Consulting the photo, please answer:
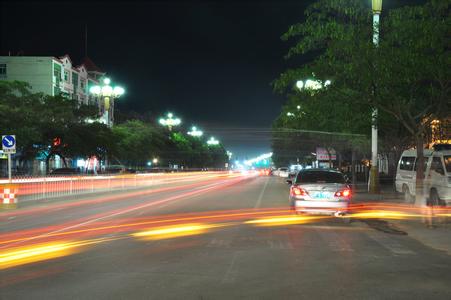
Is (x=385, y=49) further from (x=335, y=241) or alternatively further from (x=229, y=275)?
(x=229, y=275)

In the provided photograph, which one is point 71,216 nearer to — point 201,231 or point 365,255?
point 201,231

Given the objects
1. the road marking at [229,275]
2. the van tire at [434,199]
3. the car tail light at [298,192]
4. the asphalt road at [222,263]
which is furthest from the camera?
the van tire at [434,199]

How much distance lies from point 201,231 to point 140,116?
102 metres

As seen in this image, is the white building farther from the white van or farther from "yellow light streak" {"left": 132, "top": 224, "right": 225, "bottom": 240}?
"yellow light streak" {"left": 132, "top": 224, "right": 225, "bottom": 240}

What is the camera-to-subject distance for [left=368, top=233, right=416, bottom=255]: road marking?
1044 centimetres

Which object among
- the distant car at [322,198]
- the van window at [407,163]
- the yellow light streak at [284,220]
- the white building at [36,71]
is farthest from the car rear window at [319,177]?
the white building at [36,71]

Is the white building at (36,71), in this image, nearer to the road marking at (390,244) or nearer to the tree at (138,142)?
the tree at (138,142)

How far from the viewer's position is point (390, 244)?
452 inches

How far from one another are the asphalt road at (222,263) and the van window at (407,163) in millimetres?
8820

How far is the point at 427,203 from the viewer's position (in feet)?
64.7

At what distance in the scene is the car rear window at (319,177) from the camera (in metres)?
16.0

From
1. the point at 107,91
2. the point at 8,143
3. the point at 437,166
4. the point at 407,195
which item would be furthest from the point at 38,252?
the point at 107,91

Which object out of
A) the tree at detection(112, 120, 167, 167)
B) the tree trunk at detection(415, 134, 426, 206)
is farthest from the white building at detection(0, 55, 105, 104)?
the tree trunk at detection(415, 134, 426, 206)

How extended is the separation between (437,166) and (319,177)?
5.94 metres
